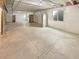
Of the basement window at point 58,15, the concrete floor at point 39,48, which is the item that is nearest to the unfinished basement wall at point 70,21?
the basement window at point 58,15

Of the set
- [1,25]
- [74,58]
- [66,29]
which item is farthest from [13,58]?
[66,29]

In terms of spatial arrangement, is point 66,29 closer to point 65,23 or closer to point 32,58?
point 65,23

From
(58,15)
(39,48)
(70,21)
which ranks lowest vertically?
(39,48)

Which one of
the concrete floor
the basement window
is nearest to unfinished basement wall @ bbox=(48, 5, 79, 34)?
the basement window

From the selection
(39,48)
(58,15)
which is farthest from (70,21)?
(39,48)

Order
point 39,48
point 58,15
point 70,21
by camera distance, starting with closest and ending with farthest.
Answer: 1. point 39,48
2. point 70,21
3. point 58,15

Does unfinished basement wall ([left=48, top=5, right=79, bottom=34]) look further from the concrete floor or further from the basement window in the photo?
the concrete floor

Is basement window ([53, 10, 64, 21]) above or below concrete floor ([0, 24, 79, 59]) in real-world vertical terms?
above

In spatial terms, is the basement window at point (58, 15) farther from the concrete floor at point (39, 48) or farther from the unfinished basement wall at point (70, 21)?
the concrete floor at point (39, 48)

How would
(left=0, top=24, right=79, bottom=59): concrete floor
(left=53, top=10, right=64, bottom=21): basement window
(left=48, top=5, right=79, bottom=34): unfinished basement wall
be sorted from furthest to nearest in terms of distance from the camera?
(left=53, top=10, right=64, bottom=21): basement window < (left=48, top=5, right=79, bottom=34): unfinished basement wall < (left=0, top=24, right=79, bottom=59): concrete floor

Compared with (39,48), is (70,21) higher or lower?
higher

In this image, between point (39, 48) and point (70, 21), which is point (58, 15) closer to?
point (70, 21)

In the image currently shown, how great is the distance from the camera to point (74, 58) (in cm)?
365

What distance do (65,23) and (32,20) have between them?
1250 cm
